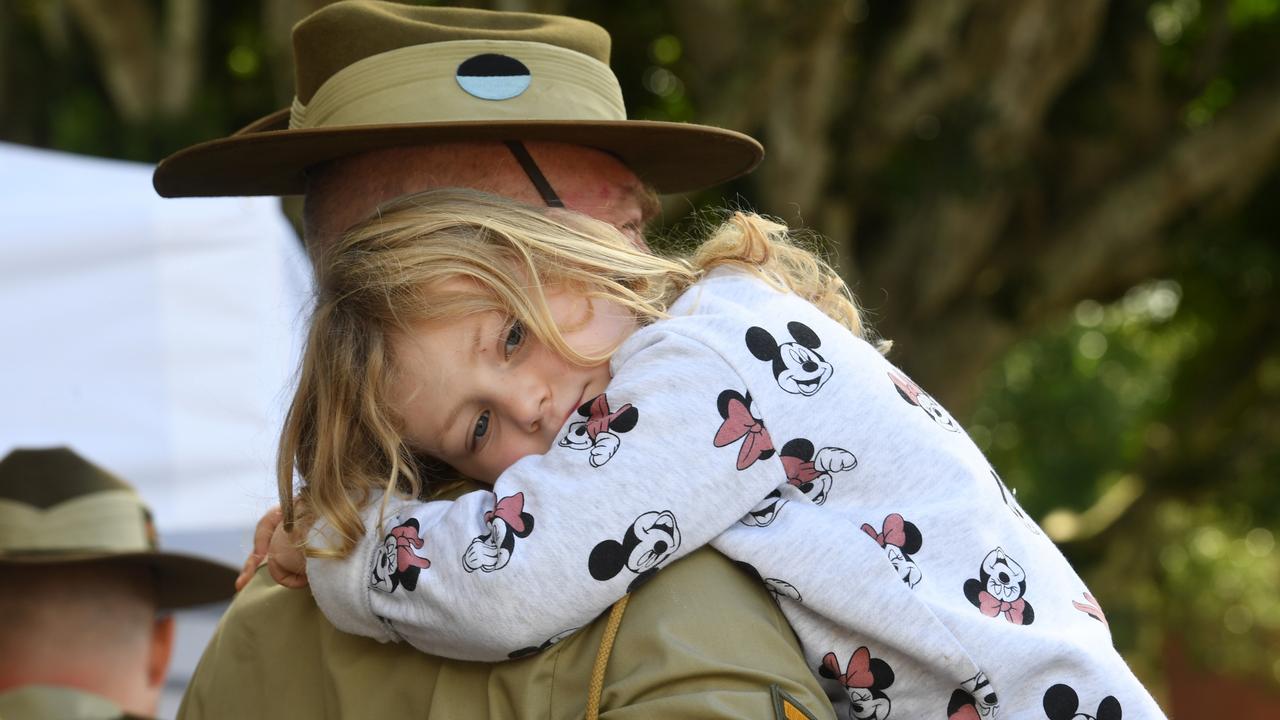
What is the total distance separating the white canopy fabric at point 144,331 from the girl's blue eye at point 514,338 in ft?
5.91

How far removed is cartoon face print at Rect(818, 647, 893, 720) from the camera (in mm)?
1443

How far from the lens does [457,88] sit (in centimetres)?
185

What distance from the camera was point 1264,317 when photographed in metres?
9.07

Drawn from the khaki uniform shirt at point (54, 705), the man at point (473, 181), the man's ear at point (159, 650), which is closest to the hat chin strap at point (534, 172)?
the man at point (473, 181)

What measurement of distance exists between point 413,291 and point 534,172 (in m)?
0.30

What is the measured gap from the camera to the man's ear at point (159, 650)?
9.50 ft

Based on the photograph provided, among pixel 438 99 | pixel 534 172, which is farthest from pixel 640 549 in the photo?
pixel 438 99

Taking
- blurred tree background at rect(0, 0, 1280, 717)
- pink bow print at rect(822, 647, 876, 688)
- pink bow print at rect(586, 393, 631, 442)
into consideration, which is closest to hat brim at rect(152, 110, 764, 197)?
pink bow print at rect(586, 393, 631, 442)

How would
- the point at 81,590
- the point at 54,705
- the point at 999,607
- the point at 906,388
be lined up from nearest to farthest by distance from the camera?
the point at 999,607
the point at 906,388
the point at 54,705
the point at 81,590

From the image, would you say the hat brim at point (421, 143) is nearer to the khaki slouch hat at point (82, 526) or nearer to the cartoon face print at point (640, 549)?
the cartoon face print at point (640, 549)

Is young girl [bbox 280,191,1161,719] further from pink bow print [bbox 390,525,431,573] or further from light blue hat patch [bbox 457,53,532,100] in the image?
light blue hat patch [bbox 457,53,532,100]

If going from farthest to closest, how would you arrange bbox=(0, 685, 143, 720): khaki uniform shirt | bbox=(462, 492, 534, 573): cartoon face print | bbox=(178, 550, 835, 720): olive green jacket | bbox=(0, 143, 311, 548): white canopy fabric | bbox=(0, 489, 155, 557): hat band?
1. bbox=(0, 143, 311, 548): white canopy fabric
2. bbox=(0, 489, 155, 557): hat band
3. bbox=(0, 685, 143, 720): khaki uniform shirt
4. bbox=(462, 492, 534, 573): cartoon face print
5. bbox=(178, 550, 835, 720): olive green jacket

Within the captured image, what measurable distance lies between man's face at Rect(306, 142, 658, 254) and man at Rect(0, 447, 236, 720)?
1176mm

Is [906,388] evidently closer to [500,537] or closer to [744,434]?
[744,434]
